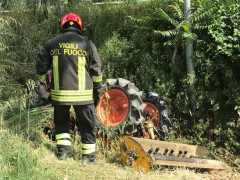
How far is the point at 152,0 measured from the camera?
660 cm

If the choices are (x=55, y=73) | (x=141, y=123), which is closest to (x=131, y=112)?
(x=141, y=123)

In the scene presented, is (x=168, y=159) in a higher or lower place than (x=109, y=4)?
lower

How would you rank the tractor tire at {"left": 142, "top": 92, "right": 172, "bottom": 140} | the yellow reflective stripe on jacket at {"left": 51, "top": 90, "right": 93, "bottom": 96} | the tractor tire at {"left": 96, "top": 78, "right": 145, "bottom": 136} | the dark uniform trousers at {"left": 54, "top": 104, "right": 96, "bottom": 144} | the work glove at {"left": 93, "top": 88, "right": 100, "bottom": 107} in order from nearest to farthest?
1. the yellow reflective stripe on jacket at {"left": 51, "top": 90, "right": 93, "bottom": 96}
2. the dark uniform trousers at {"left": 54, "top": 104, "right": 96, "bottom": 144}
3. the work glove at {"left": 93, "top": 88, "right": 100, "bottom": 107}
4. the tractor tire at {"left": 96, "top": 78, "right": 145, "bottom": 136}
5. the tractor tire at {"left": 142, "top": 92, "right": 172, "bottom": 140}

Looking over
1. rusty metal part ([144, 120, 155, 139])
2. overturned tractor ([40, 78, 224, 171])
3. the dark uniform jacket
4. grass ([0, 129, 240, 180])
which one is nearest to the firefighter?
the dark uniform jacket

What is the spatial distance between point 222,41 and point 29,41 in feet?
14.8

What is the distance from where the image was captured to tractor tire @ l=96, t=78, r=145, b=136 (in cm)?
496

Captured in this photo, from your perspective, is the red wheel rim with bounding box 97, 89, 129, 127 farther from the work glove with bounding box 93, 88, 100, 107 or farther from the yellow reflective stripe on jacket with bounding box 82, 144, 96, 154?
the yellow reflective stripe on jacket with bounding box 82, 144, 96, 154

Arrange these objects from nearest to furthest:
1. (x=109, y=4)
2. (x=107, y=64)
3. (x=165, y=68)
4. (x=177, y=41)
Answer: (x=177, y=41), (x=165, y=68), (x=107, y=64), (x=109, y=4)

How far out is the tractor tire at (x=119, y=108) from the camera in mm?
4961

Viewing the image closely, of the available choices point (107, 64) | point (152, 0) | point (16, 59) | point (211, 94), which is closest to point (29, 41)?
point (16, 59)

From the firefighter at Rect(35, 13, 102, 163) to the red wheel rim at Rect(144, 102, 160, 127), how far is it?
1.31 meters

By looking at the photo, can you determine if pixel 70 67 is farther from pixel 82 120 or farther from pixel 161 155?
pixel 161 155

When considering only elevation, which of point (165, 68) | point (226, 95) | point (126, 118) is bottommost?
point (126, 118)

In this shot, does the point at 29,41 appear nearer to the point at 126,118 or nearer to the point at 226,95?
the point at 126,118
